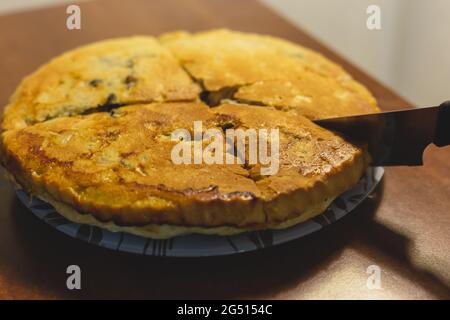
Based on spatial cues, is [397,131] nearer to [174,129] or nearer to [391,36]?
[174,129]

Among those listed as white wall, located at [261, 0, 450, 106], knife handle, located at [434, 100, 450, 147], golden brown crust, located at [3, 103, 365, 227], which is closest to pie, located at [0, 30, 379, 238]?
golden brown crust, located at [3, 103, 365, 227]

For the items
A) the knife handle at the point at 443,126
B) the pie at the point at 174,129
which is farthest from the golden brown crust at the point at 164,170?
the knife handle at the point at 443,126

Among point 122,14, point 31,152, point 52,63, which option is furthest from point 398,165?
point 122,14

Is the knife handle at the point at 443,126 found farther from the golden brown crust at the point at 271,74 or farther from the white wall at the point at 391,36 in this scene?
the white wall at the point at 391,36

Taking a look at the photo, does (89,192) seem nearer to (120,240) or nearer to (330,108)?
(120,240)

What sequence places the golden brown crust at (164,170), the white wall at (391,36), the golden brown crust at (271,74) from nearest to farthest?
the golden brown crust at (164,170) → the golden brown crust at (271,74) → the white wall at (391,36)

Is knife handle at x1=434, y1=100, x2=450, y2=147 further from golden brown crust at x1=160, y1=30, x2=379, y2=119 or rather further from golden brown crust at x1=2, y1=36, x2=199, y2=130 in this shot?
golden brown crust at x1=2, y1=36, x2=199, y2=130

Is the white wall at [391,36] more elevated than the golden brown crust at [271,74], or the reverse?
the golden brown crust at [271,74]
